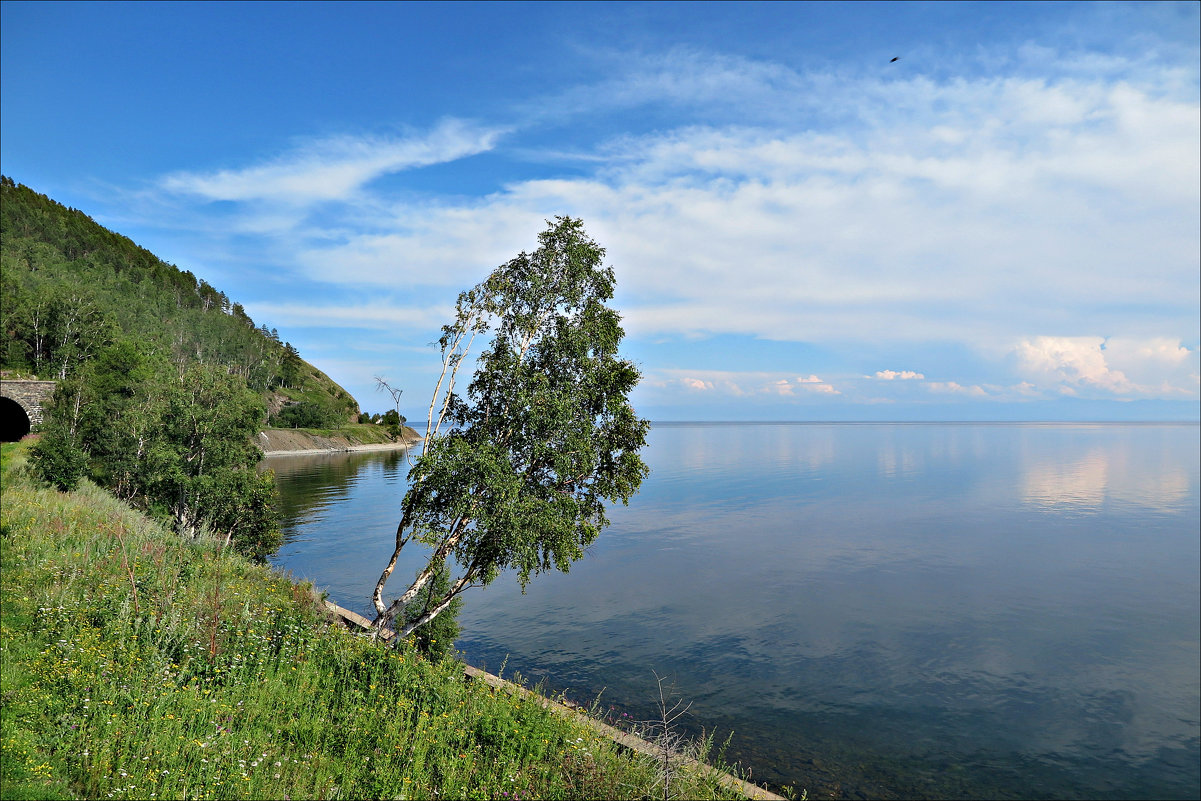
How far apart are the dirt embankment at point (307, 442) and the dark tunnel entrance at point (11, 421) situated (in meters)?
55.8

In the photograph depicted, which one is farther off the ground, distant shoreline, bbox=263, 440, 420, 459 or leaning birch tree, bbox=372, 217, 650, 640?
leaning birch tree, bbox=372, 217, 650, 640

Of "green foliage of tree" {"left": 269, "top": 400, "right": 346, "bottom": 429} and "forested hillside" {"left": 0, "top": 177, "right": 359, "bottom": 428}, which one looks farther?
"green foliage of tree" {"left": 269, "top": 400, "right": 346, "bottom": 429}

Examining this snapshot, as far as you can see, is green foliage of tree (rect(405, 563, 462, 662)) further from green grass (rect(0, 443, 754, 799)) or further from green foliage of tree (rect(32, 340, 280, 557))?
green foliage of tree (rect(32, 340, 280, 557))

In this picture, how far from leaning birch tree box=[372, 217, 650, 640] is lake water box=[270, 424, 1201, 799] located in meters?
9.97

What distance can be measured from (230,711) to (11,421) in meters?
108

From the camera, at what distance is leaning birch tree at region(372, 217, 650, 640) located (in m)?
21.7

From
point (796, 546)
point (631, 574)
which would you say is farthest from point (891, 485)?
point (631, 574)

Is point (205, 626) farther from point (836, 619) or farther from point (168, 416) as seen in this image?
point (836, 619)

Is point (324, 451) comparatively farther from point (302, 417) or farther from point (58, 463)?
point (58, 463)

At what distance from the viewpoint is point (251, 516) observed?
4050 cm

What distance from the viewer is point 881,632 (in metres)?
39.0

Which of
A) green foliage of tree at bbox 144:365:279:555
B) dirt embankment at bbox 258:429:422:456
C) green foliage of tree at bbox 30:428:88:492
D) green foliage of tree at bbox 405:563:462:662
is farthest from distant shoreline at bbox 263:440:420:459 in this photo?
green foliage of tree at bbox 405:563:462:662

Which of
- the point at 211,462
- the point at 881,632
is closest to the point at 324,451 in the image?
the point at 211,462

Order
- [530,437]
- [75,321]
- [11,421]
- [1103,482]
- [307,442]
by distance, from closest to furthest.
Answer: [530,437]
[11,421]
[75,321]
[1103,482]
[307,442]
